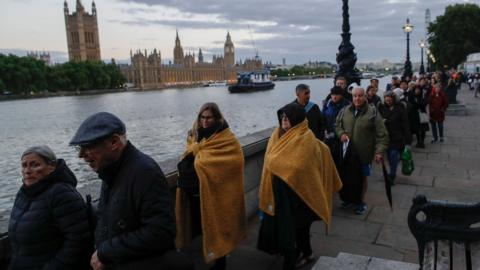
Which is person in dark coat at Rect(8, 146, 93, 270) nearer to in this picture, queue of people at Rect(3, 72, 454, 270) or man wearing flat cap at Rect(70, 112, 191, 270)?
queue of people at Rect(3, 72, 454, 270)

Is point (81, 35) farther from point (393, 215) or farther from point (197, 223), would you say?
point (197, 223)

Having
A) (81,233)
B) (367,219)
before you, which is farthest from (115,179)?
(367,219)

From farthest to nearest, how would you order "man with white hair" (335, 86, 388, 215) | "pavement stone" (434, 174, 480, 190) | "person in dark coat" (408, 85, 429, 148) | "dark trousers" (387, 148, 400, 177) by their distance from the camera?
"person in dark coat" (408, 85, 429, 148) → "dark trousers" (387, 148, 400, 177) → "pavement stone" (434, 174, 480, 190) → "man with white hair" (335, 86, 388, 215)

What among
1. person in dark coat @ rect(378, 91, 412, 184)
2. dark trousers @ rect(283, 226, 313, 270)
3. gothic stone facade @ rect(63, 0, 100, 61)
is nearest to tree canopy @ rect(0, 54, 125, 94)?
gothic stone facade @ rect(63, 0, 100, 61)

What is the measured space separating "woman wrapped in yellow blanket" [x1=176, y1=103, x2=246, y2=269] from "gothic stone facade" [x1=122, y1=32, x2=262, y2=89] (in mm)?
163067

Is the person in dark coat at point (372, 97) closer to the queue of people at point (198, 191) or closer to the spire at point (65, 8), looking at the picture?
the queue of people at point (198, 191)

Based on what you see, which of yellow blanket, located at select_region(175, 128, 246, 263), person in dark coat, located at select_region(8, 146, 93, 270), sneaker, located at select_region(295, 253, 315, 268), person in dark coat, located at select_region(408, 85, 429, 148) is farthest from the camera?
person in dark coat, located at select_region(408, 85, 429, 148)

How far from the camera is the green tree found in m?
56.2

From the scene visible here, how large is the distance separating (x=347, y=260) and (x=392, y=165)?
439 cm

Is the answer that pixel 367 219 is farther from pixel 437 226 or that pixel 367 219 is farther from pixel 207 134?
pixel 437 226

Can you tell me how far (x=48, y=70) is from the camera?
100 meters

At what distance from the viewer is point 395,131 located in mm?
7195

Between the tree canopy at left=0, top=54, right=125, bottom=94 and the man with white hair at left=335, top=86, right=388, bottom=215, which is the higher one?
the tree canopy at left=0, top=54, right=125, bottom=94

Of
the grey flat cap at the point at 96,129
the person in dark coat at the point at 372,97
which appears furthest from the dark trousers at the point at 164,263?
the person in dark coat at the point at 372,97
